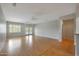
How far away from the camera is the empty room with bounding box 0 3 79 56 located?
1525mm

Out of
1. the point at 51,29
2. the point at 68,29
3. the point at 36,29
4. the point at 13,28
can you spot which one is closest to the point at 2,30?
the point at 13,28

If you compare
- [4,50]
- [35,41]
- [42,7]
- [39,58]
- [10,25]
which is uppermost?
[42,7]

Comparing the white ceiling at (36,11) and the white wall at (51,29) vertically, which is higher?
the white ceiling at (36,11)

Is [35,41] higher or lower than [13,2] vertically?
lower

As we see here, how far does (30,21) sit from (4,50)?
54cm

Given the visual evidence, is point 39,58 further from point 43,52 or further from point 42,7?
point 42,7

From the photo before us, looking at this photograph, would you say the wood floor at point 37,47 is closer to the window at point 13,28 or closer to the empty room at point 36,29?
the empty room at point 36,29

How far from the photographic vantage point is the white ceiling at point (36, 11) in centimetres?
152

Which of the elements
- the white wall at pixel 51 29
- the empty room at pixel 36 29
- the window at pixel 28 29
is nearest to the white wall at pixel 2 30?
the empty room at pixel 36 29

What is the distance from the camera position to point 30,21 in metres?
1.62

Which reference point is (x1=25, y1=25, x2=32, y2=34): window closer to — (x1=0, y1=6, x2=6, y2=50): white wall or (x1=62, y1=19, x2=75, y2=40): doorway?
(x1=0, y1=6, x2=6, y2=50): white wall

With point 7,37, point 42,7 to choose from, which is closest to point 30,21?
point 42,7

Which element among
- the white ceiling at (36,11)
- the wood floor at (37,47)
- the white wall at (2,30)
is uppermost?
the white ceiling at (36,11)

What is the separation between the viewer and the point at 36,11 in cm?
154
